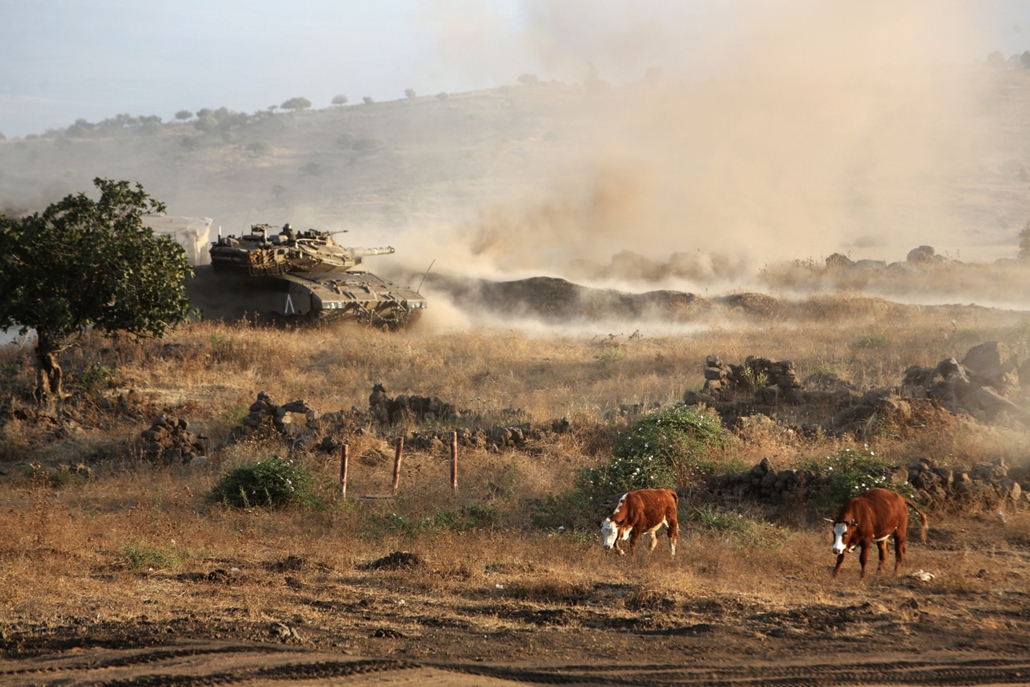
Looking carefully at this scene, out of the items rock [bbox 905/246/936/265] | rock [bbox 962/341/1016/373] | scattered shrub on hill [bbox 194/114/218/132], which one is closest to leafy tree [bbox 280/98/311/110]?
scattered shrub on hill [bbox 194/114/218/132]

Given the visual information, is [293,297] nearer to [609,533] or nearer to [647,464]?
[647,464]

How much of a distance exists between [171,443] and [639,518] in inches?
297

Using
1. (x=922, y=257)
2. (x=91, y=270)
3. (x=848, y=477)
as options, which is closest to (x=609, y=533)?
(x=848, y=477)

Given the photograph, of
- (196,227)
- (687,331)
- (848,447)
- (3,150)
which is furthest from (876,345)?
(3,150)

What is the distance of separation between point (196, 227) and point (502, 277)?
10897mm

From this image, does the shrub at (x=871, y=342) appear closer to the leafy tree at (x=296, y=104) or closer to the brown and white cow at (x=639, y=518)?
the brown and white cow at (x=639, y=518)

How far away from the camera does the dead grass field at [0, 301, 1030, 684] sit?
584cm

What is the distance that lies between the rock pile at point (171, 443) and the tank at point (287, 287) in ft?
29.1

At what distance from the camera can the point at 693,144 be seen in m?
63.2

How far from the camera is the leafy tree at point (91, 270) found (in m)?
14.1

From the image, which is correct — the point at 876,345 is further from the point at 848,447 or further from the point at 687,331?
the point at 848,447

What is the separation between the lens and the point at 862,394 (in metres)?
14.9

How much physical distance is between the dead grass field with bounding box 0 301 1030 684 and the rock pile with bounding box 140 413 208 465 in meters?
0.27

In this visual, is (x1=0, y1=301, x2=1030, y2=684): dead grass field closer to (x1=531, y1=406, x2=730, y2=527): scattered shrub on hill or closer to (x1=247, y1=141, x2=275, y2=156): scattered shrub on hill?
(x1=531, y1=406, x2=730, y2=527): scattered shrub on hill
